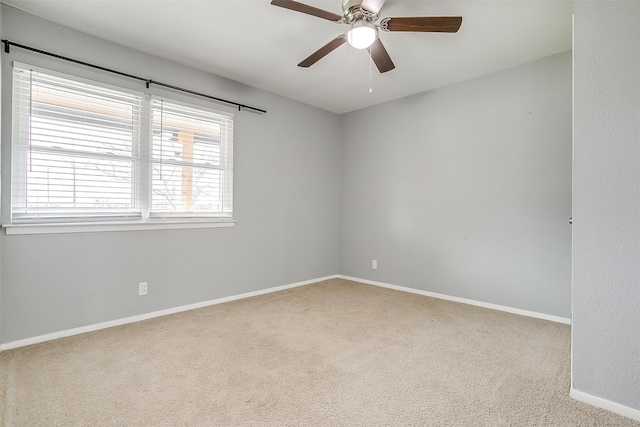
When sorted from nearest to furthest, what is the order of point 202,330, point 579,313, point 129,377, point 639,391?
point 639,391 < point 579,313 < point 129,377 < point 202,330

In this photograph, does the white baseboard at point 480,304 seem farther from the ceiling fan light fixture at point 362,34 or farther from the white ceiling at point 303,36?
the ceiling fan light fixture at point 362,34

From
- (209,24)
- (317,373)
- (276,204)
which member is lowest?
(317,373)

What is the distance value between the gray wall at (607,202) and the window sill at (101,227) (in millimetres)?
3199

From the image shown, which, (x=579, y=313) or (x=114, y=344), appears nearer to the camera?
(x=579, y=313)

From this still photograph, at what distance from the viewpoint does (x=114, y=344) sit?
2.41m

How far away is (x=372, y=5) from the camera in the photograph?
188cm

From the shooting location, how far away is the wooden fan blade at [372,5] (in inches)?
72.5

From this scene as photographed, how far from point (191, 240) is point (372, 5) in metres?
2.70

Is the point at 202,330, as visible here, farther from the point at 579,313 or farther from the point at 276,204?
the point at 579,313

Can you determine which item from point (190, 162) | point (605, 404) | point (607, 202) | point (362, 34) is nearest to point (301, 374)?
point (605, 404)

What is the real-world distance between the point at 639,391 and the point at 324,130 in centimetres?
412

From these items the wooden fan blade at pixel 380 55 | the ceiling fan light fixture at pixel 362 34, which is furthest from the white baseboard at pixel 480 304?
the ceiling fan light fixture at pixel 362 34

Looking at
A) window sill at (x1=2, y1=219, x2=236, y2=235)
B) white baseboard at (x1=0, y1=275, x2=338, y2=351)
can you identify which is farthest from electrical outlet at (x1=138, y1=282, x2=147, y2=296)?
window sill at (x1=2, y1=219, x2=236, y2=235)

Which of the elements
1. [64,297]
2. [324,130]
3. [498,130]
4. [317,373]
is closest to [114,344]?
[64,297]
